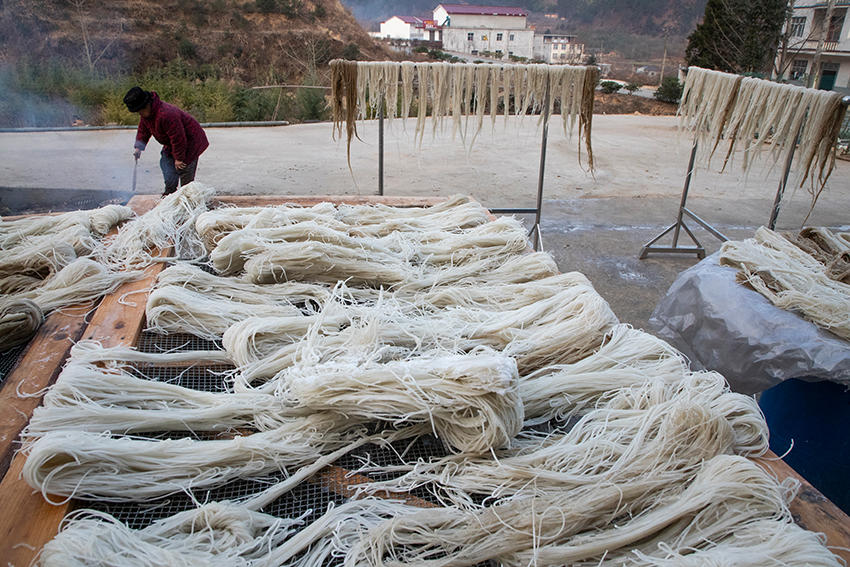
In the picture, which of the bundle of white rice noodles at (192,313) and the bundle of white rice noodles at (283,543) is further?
the bundle of white rice noodles at (192,313)

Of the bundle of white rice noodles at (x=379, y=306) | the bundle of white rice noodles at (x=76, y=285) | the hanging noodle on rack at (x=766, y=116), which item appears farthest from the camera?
the hanging noodle on rack at (x=766, y=116)

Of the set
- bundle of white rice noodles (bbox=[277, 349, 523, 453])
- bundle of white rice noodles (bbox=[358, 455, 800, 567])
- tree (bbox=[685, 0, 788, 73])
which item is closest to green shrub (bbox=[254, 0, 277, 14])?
tree (bbox=[685, 0, 788, 73])

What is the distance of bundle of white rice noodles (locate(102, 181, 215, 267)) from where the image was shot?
269 centimetres

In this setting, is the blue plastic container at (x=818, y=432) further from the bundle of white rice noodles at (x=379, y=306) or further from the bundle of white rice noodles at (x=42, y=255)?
the bundle of white rice noodles at (x=42, y=255)

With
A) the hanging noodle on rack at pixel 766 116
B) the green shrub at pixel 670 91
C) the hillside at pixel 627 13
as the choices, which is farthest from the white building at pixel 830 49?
the hillside at pixel 627 13

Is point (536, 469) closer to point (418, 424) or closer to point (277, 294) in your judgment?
point (418, 424)

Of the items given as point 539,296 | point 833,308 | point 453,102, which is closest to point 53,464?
point 539,296

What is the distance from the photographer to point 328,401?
1.60 metres

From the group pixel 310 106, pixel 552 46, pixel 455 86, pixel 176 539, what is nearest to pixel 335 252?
pixel 176 539

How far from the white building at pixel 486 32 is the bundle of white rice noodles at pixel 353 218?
176 ft

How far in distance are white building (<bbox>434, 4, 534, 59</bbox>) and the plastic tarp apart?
2123 inches

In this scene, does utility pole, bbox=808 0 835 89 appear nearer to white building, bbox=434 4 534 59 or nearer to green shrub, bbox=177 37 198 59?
green shrub, bbox=177 37 198 59

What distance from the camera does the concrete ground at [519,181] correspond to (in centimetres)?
593

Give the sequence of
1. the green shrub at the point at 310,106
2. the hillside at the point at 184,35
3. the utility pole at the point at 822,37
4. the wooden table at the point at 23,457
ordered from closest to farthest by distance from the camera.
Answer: the wooden table at the point at 23,457, the utility pole at the point at 822,37, the green shrub at the point at 310,106, the hillside at the point at 184,35
